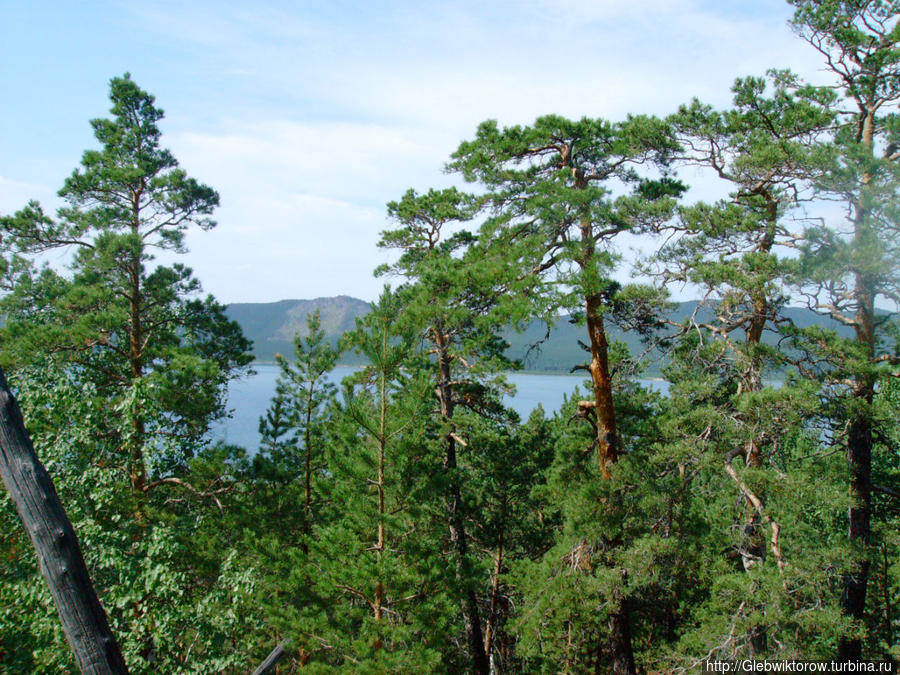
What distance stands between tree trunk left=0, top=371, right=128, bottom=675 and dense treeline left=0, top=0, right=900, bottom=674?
3.60 meters

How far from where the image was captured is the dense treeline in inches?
252

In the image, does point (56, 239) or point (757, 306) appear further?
point (56, 239)

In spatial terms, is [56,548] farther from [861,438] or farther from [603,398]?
[861,438]

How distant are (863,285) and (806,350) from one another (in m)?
1.11

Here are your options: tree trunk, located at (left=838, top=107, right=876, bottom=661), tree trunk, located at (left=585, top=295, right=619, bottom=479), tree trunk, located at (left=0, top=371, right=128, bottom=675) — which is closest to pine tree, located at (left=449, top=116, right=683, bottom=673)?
tree trunk, located at (left=585, top=295, right=619, bottom=479)

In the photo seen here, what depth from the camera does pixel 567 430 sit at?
35.6 ft

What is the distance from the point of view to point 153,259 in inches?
429

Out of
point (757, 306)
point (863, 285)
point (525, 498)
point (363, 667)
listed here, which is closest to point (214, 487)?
point (363, 667)

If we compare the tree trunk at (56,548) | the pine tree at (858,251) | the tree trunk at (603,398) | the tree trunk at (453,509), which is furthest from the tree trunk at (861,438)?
the tree trunk at (56,548)

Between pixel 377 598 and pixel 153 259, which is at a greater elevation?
pixel 153 259

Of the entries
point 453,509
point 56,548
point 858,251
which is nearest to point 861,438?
point 858,251

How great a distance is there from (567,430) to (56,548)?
9.22 meters

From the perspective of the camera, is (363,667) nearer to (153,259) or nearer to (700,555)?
(700,555)

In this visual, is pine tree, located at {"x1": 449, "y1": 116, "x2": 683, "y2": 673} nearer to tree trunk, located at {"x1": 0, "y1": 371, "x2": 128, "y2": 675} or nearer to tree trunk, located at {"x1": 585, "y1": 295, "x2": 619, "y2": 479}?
tree trunk, located at {"x1": 585, "y1": 295, "x2": 619, "y2": 479}
